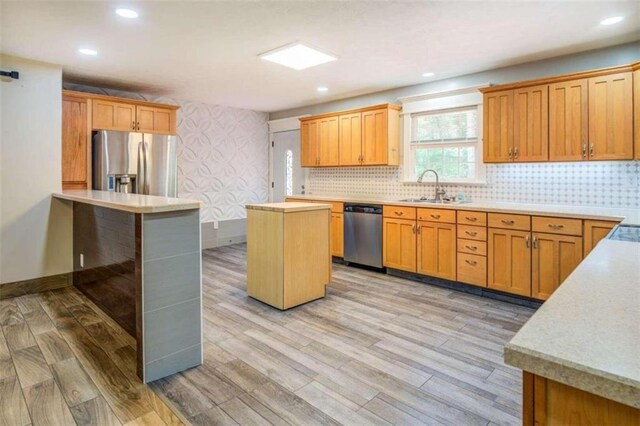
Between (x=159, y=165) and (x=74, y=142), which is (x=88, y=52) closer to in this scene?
(x=74, y=142)

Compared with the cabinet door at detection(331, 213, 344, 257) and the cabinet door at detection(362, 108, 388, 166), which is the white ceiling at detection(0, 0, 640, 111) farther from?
the cabinet door at detection(331, 213, 344, 257)

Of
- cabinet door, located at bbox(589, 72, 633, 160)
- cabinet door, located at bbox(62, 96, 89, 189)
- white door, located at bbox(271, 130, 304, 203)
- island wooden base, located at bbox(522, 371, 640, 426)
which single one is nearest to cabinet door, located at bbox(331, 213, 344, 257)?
white door, located at bbox(271, 130, 304, 203)

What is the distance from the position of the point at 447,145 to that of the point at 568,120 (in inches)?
56.2

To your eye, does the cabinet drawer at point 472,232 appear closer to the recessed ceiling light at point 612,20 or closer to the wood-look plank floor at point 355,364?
the wood-look plank floor at point 355,364

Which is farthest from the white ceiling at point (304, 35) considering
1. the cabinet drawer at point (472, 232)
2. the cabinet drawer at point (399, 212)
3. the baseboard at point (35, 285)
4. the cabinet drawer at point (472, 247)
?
the baseboard at point (35, 285)

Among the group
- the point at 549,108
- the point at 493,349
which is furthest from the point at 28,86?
the point at 549,108

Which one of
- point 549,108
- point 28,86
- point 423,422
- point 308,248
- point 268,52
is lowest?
point 423,422

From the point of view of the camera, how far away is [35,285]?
408cm

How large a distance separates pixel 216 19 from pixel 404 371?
298cm

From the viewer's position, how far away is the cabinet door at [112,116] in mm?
4602

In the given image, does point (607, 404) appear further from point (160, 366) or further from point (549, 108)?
point (549, 108)

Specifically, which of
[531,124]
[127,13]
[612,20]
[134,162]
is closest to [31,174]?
[134,162]

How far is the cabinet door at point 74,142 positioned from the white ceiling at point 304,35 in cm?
41

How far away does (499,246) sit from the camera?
3.79 meters
